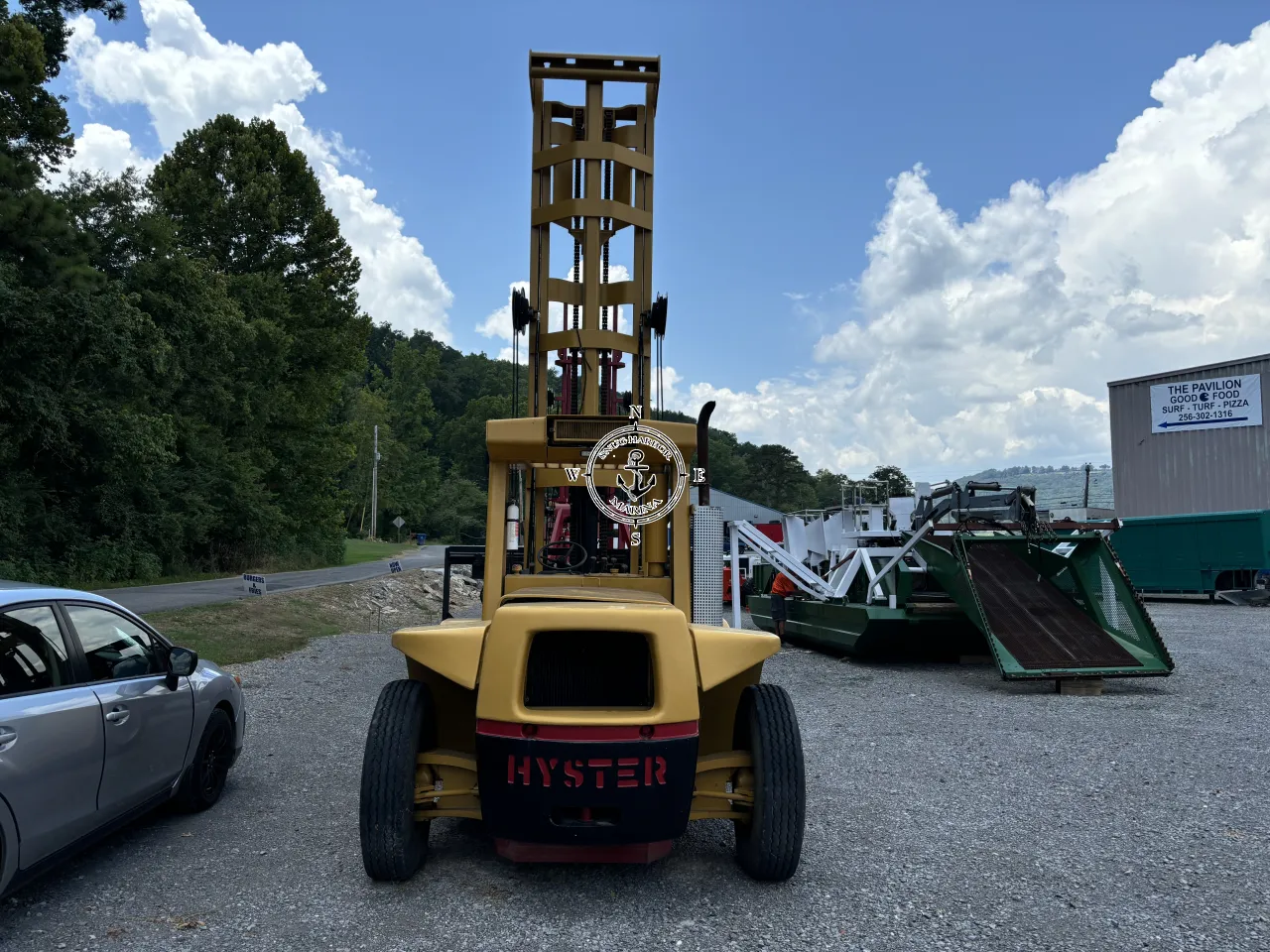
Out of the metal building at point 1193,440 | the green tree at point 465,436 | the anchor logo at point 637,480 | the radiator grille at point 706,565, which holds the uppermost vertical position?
the green tree at point 465,436

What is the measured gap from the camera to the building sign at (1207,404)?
30.4 meters

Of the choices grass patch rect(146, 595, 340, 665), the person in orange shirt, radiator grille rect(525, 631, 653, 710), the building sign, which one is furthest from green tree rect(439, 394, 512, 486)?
radiator grille rect(525, 631, 653, 710)

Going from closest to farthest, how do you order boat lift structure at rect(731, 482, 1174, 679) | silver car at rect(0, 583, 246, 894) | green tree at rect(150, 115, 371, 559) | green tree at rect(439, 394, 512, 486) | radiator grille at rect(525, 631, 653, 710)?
silver car at rect(0, 583, 246, 894) < radiator grille at rect(525, 631, 653, 710) < boat lift structure at rect(731, 482, 1174, 679) < green tree at rect(150, 115, 371, 559) < green tree at rect(439, 394, 512, 486)

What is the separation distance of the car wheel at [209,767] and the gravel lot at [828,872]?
0.15 m

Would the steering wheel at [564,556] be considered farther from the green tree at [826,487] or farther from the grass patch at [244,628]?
the green tree at [826,487]

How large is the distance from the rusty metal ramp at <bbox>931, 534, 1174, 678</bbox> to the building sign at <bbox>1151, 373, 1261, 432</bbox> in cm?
2404

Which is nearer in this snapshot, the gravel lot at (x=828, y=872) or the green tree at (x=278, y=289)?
the gravel lot at (x=828, y=872)

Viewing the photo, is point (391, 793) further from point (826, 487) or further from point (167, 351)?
point (826, 487)

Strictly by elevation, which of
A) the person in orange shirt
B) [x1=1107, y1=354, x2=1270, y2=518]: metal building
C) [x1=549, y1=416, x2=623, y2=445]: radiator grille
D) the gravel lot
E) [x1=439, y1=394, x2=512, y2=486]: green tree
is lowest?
the gravel lot

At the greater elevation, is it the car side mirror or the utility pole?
the utility pole

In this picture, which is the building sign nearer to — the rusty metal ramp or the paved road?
the rusty metal ramp

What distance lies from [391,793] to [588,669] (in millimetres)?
1064

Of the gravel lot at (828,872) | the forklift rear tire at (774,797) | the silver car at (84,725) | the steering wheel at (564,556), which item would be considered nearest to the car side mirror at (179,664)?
the silver car at (84,725)

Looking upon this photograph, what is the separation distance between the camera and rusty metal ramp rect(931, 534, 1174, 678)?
9883mm
